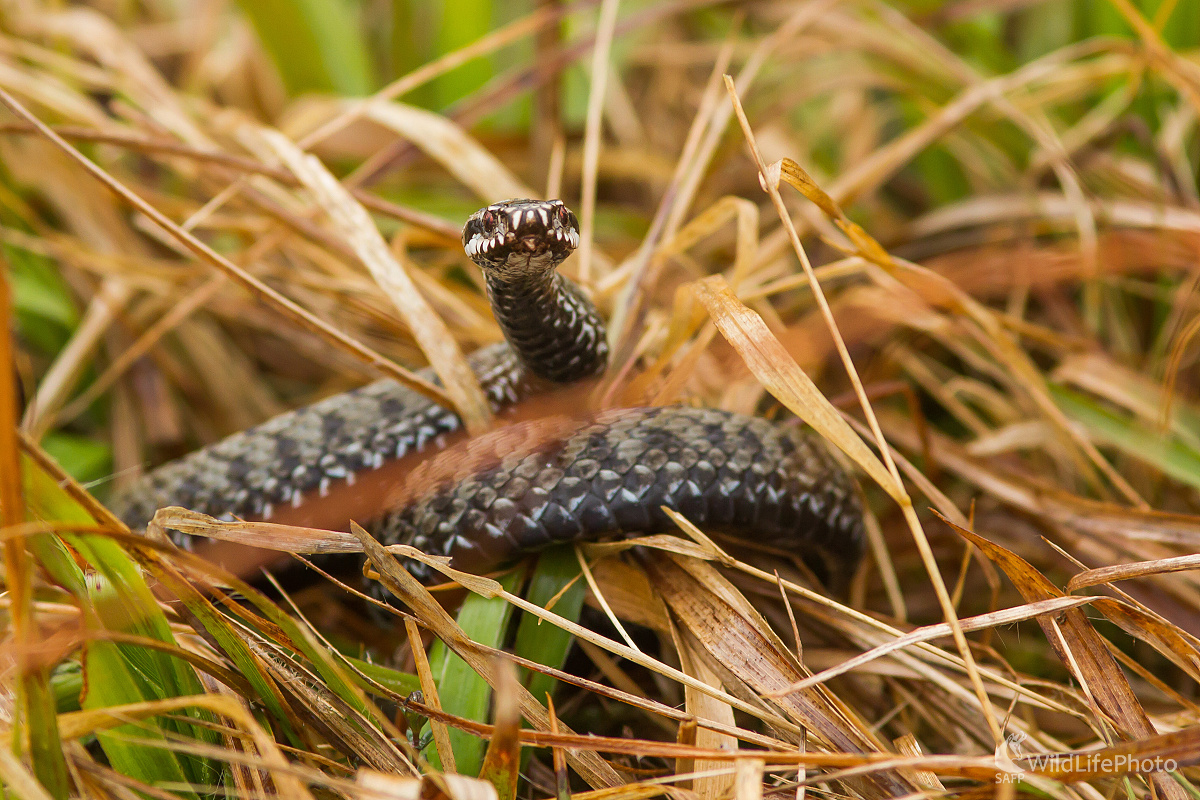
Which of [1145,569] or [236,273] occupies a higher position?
[236,273]

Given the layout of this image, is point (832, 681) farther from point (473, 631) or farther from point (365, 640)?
point (365, 640)

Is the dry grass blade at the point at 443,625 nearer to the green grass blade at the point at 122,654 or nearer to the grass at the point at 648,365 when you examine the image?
the grass at the point at 648,365

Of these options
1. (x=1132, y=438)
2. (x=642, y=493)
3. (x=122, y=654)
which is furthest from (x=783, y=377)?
(x=1132, y=438)

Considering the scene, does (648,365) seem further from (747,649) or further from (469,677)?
(469,677)

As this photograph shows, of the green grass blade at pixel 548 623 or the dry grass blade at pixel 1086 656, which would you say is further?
the green grass blade at pixel 548 623

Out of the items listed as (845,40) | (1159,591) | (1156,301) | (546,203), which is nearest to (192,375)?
(546,203)

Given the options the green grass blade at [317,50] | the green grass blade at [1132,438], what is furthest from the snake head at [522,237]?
the green grass blade at [317,50]
